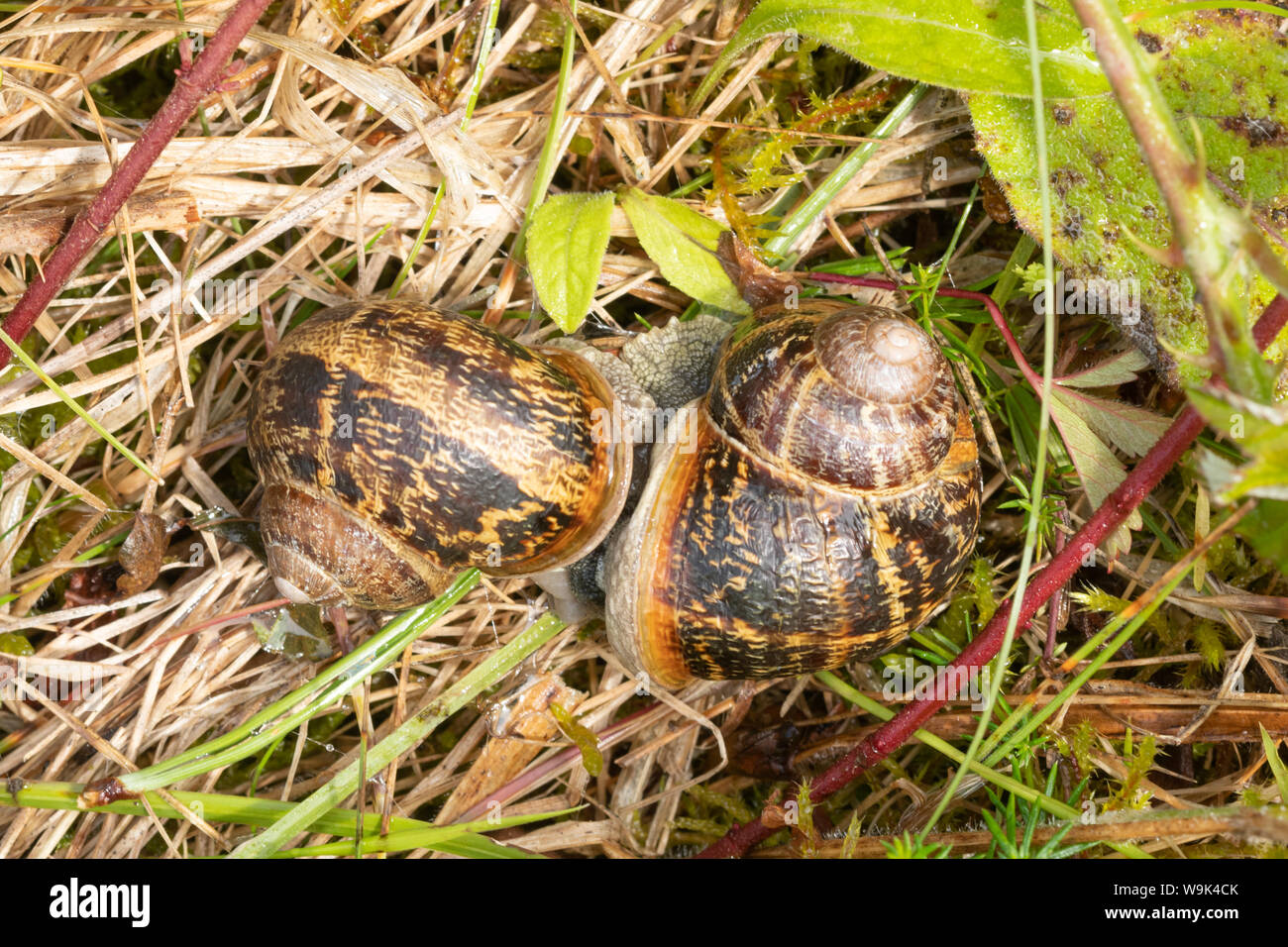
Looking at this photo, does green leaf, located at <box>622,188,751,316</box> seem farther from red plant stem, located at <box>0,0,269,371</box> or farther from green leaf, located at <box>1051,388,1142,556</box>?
red plant stem, located at <box>0,0,269,371</box>

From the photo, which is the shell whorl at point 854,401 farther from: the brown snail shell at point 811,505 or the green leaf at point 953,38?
the green leaf at point 953,38

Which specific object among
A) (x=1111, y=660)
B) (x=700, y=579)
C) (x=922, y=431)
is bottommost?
(x=1111, y=660)

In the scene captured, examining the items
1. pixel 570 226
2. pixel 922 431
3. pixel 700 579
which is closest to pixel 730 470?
pixel 700 579

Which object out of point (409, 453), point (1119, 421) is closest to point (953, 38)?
point (1119, 421)

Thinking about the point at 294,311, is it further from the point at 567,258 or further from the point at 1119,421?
the point at 1119,421

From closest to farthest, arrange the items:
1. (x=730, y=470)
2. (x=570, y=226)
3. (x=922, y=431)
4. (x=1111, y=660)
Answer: (x=922, y=431) < (x=730, y=470) < (x=570, y=226) < (x=1111, y=660)

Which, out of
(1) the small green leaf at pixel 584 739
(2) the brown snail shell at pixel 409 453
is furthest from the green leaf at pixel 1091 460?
(1) the small green leaf at pixel 584 739

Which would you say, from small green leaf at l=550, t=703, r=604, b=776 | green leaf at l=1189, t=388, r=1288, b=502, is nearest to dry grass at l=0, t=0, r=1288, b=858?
small green leaf at l=550, t=703, r=604, b=776

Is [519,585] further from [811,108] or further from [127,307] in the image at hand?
[811,108]
